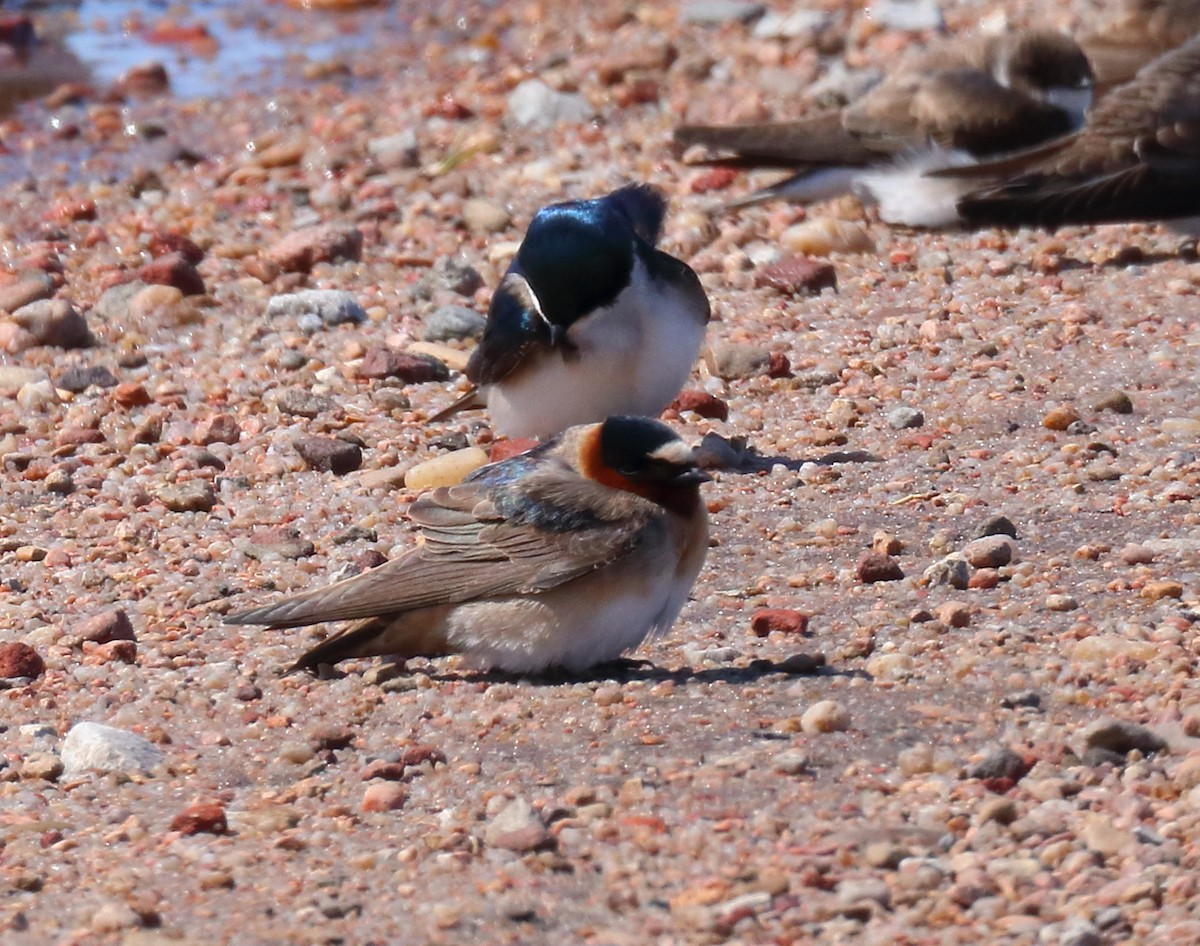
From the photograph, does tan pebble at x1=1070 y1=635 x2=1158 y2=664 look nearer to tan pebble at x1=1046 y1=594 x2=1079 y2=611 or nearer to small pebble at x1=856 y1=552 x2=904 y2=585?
tan pebble at x1=1046 y1=594 x2=1079 y2=611

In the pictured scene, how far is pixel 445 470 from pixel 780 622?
147 cm

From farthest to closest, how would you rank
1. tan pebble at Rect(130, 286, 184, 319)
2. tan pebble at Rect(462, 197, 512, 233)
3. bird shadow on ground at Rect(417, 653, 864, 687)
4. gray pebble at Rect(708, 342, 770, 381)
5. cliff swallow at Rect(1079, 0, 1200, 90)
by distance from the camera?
cliff swallow at Rect(1079, 0, 1200, 90) < tan pebble at Rect(462, 197, 512, 233) < tan pebble at Rect(130, 286, 184, 319) < gray pebble at Rect(708, 342, 770, 381) < bird shadow on ground at Rect(417, 653, 864, 687)

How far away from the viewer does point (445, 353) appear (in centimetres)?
693

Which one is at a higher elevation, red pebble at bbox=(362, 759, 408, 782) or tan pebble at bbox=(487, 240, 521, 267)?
red pebble at bbox=(362, 759, 408, 782)

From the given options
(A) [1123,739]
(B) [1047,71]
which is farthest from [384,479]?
(B) [1047,71]

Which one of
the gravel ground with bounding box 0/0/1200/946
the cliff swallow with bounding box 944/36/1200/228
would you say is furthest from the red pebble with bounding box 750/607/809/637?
the cliff swallow with bounding box 944/36/1200/228

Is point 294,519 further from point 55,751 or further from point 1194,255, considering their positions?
point 1194,255

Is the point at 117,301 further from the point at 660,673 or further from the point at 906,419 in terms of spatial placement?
the point at 660,673

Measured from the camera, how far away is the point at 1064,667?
424 cm

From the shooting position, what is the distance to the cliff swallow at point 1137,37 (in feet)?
29.1

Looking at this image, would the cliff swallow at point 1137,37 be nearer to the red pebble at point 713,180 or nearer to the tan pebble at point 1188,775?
the red pebble at point 713,180

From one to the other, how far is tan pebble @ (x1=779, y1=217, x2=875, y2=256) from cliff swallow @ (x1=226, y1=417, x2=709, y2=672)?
3.29 metres

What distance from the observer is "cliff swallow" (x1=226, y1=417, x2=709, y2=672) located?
4.41 meters

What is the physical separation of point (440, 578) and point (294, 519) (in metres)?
1.17
